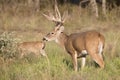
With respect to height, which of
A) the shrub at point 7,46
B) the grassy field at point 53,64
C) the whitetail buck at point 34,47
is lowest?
the whitetail buck at point 34,47

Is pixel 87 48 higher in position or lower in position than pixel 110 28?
higher

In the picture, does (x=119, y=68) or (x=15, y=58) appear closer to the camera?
(x=119, y=68)

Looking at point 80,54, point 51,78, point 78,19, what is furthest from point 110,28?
point 51,78

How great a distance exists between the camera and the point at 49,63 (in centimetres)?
917

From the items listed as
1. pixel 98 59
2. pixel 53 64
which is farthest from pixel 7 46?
pixel 98 59

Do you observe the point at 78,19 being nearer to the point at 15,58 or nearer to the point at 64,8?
the point at 64,8

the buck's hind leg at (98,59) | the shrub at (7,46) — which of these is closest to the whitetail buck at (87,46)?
the buck's hind leg at (98,59)

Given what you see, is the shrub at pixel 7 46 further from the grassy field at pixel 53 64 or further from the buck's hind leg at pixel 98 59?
the buck's hind leg at pixel 98 59

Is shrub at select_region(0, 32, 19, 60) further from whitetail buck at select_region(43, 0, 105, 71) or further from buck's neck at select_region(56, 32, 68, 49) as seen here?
whitetail buck at select_region(43, 0, 105, 71)

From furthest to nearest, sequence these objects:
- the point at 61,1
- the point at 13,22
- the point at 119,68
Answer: the point at 61,1 < the point at 13,22 < the point at 119,68

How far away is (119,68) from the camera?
8.88 meters

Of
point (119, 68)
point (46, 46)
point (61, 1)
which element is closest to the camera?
point (119, 68)

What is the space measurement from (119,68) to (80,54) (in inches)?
39.1

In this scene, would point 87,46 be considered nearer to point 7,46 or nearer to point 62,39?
point 62,39
